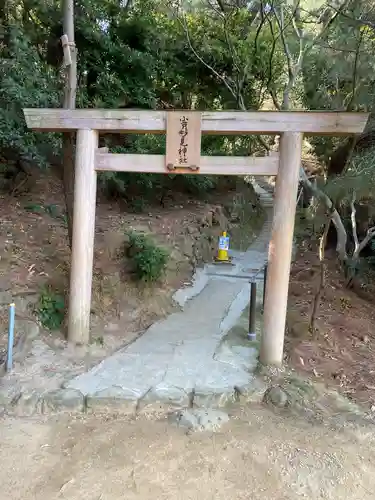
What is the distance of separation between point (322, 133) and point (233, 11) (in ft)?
20.9

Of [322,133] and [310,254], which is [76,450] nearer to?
[322,133]

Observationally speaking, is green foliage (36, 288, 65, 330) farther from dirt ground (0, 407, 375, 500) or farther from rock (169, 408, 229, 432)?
rock (169, 408, 229, 432)

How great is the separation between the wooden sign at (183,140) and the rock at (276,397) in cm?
258

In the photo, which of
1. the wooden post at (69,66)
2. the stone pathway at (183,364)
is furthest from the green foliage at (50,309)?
the wooden post at (69,66)

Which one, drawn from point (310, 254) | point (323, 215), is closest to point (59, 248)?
point (323, 215)

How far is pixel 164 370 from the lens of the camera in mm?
4906

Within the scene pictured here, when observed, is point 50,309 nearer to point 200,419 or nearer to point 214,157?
point 200,419

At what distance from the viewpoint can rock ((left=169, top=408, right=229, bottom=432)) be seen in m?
3.92

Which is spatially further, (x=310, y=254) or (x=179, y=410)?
(x=310, y=254)

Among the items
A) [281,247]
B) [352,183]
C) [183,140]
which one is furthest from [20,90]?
[352,183]

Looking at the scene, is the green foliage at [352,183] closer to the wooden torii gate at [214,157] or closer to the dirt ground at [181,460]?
the wooden torii gate at [214,157]

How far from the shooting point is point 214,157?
510 centimetres

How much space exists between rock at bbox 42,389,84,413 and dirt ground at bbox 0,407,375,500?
14cm

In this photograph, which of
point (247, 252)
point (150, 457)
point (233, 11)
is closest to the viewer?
point (150, 457)
